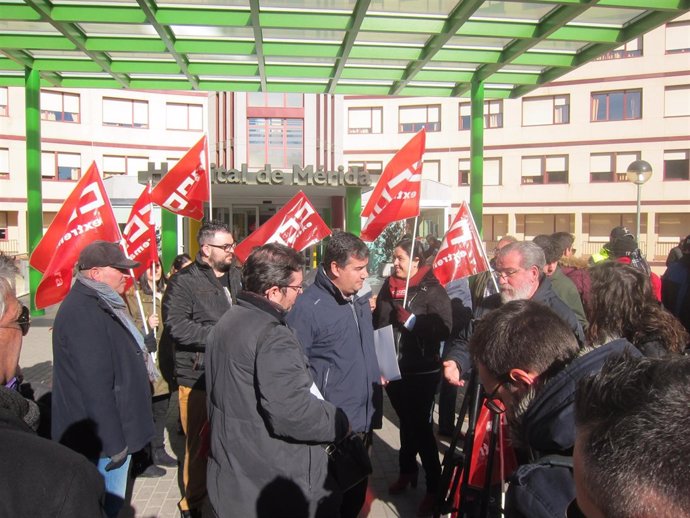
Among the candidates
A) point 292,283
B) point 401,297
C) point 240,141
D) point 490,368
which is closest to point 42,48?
point 401,297

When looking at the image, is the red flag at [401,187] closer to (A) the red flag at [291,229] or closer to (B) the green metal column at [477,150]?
(A) the red flag at [291,229]

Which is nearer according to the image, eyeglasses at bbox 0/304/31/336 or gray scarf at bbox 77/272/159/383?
eyeglasses at bbox 0/304/31/336

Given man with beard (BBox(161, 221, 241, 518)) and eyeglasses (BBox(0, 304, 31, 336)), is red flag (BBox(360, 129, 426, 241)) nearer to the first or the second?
man with beard (BBox(161, 221, 241, 518))

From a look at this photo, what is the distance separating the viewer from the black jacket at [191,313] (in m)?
3.95

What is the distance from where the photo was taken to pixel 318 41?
865 cm

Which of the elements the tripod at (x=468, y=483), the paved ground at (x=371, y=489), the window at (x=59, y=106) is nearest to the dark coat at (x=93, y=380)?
the paved ground at (x=371, y=489)

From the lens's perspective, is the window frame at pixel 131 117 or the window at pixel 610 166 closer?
the window at pixel 610 166

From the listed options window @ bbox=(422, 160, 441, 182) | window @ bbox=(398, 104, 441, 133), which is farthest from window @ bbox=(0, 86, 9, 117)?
window @ bbox=(422, 160, 441, 182)

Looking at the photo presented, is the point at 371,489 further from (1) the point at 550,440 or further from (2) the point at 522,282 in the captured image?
(1) the point at 550,440

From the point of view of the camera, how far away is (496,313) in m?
2.08

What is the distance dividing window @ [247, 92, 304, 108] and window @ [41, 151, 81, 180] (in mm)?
11803

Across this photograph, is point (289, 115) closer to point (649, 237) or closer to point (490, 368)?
point (649, 237)

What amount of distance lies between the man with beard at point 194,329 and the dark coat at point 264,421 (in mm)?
1323

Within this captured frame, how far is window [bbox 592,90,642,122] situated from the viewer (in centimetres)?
3381
